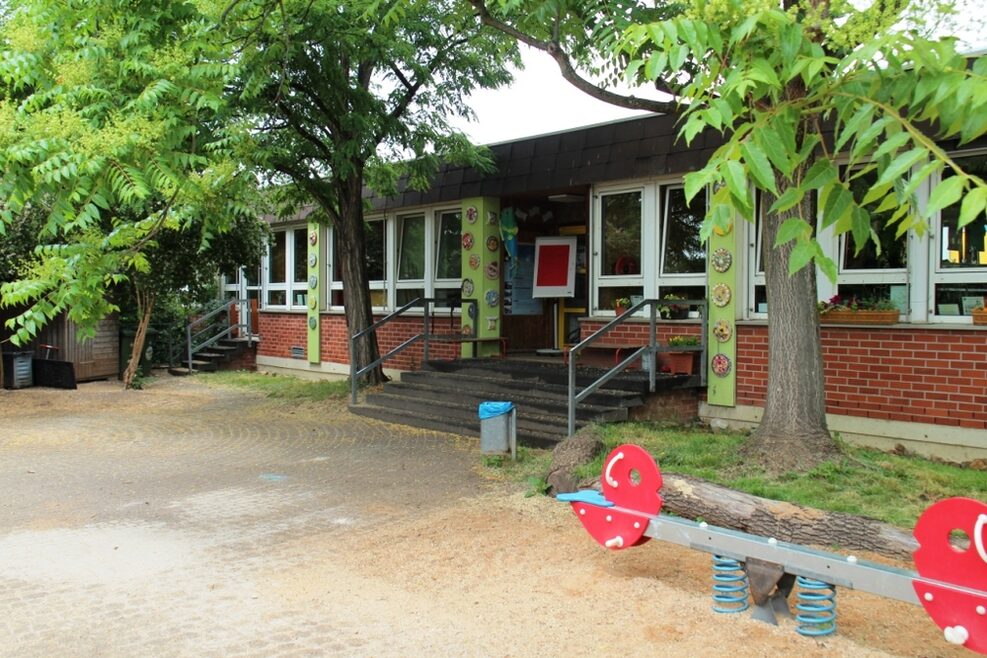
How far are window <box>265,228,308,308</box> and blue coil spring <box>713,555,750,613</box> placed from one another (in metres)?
14.4

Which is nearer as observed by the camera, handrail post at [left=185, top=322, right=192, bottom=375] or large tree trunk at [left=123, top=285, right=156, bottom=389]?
large tree trunk at [left=123, top=285, right=156, bottom=389]

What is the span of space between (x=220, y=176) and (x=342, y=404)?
477cm

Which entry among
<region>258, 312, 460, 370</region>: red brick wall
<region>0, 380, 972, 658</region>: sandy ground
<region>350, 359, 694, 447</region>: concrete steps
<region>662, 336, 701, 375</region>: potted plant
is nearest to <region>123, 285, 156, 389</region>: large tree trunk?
<region>258, 312, 460, 370</region>: red brick wall

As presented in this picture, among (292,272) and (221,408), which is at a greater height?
(292,272)

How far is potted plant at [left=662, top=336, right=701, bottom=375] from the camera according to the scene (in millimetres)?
9938

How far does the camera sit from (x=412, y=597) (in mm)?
4766

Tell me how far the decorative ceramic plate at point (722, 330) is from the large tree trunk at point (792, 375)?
9.54ft

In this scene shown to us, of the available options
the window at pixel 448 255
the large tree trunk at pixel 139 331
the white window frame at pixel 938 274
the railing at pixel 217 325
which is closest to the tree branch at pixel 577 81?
the white window frame at pixel 938 274

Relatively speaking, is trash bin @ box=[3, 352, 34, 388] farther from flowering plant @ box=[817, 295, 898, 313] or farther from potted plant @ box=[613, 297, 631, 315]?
flowering plant @ box=[817, 295, 898, 313]

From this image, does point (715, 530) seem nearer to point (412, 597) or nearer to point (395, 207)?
point (412, 597)

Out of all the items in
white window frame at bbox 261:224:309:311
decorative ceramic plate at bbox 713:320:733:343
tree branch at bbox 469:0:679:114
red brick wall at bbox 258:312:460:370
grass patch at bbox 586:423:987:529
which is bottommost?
grass patch at bbox 586:423:987:529

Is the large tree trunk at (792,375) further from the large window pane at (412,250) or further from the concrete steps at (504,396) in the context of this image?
the large window pane at (412,250)

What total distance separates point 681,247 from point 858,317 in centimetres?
256

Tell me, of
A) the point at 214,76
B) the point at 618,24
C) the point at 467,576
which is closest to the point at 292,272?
the point at 214,76
